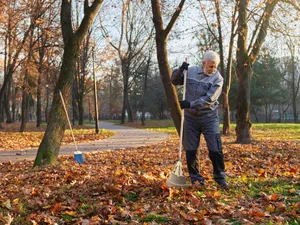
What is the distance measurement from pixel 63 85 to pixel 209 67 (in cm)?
508

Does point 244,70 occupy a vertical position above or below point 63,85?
above

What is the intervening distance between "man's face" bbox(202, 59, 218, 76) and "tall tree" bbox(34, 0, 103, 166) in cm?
493

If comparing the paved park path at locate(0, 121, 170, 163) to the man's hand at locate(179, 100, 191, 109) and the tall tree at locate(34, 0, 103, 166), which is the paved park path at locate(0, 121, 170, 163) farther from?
the man's hand at locate(179, 100, 191, 109)

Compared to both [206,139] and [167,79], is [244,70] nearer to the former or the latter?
[167,79]

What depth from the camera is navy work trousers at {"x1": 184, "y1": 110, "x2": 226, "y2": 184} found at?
207 inches

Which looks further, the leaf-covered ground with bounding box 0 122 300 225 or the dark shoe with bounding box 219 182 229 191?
the dark shoe with bounding box 219 182 229 191

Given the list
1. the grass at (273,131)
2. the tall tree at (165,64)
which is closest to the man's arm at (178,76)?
the tall tree at (165,64)

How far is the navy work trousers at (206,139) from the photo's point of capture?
5.27 metres

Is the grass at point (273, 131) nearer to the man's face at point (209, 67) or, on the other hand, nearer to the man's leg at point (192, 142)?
the man's leg at point (192, 142)

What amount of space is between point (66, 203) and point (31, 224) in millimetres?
782

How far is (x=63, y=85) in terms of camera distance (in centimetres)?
912

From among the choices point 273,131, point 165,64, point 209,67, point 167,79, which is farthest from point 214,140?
point 273,131

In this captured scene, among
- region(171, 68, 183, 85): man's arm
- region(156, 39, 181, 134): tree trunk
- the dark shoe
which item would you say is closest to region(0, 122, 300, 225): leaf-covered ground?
the dark shoe

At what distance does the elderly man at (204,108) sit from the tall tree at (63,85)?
177 inches
